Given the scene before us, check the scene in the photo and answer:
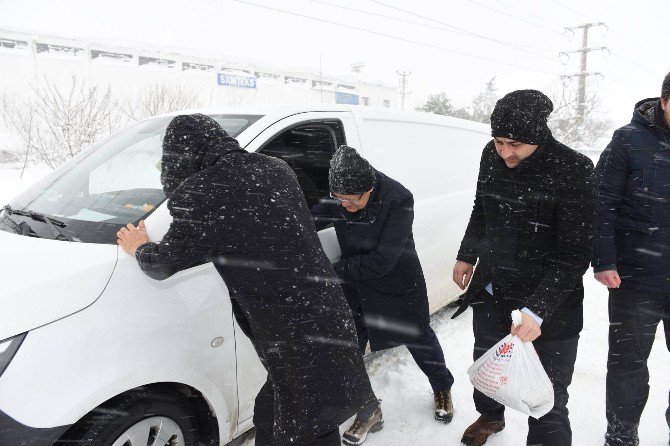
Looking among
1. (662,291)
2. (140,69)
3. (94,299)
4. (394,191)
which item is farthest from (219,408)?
(140,69)

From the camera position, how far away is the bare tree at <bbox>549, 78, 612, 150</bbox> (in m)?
26.2

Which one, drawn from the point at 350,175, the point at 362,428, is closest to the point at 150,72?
the point at 350,175

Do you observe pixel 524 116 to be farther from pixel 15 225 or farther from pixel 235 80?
pixel 235 80

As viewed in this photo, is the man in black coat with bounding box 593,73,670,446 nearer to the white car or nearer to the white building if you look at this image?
the white car

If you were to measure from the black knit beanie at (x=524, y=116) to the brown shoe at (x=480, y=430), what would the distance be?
1.66 metres

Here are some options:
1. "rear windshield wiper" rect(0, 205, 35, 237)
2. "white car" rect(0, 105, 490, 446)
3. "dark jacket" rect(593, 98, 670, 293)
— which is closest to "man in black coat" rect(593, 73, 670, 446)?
"dark jacket" rect(593, 98, 670, 293)

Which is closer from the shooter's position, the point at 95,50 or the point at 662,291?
the point at 662,291

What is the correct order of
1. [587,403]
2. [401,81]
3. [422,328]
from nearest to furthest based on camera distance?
1. [422,328]
2. [587,403]
3. [401,81]

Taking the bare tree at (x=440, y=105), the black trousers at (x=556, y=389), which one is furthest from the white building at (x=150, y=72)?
the black trousers at (x=556, y=389)

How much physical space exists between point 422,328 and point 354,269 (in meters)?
0.64

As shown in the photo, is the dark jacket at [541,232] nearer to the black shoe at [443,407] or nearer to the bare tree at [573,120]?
the black shoe at [443,407]

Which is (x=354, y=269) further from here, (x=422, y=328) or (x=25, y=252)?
(x=25, y=252)

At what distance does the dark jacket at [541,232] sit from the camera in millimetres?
1794

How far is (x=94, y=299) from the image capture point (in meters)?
1.57
